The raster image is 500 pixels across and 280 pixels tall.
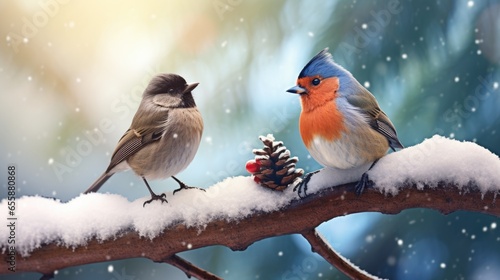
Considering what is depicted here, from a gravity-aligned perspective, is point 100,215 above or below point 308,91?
below

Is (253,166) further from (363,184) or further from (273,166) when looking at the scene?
(363,184)

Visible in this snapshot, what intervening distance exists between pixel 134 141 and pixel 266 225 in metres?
0.26

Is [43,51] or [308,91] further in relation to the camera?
[43,51]

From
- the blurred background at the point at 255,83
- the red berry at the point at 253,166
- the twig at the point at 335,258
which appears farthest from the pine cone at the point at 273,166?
the blurred background at the point at 255,83

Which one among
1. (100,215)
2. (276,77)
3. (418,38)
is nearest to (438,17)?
(418,38)

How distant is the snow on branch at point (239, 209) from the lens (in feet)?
2.73

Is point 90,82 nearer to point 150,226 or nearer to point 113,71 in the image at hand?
point 113,71

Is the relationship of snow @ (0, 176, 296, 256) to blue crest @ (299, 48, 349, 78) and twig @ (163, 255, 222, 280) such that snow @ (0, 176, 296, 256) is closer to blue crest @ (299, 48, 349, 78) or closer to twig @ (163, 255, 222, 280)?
twig @ (163, 255, 222, 280)

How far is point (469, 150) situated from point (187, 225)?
0.43 metres

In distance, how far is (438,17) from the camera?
1197 millimetres

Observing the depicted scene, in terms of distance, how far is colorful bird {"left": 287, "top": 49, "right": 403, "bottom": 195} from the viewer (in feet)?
2.78

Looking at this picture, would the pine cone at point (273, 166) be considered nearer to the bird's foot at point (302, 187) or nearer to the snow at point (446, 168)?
the bird's foot at point (302, 187)

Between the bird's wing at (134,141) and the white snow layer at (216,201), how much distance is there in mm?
65

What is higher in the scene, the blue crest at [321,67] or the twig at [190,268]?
the blue crest at [321,67]
